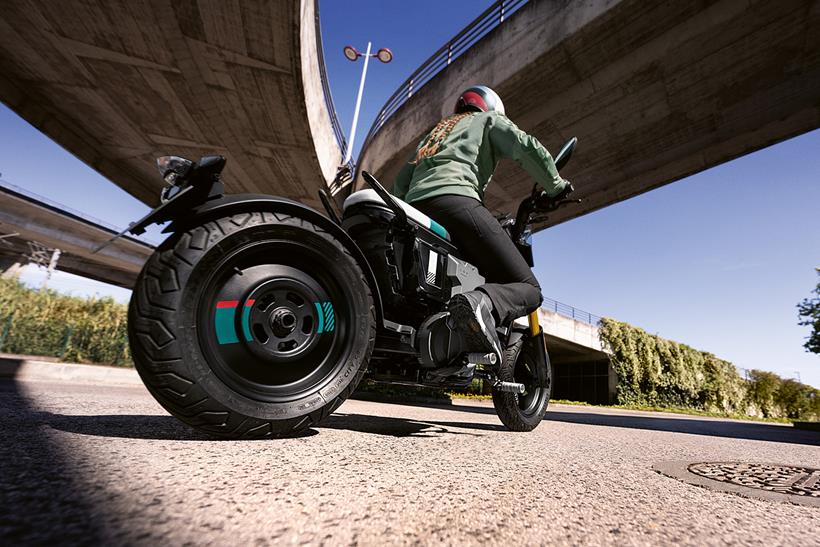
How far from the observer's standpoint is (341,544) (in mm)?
722

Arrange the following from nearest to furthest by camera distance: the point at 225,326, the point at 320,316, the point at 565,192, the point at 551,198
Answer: the point at 225,326 → the point at 320,316 → the point at 565,192 → the point at 551,198

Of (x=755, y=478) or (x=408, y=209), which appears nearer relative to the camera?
(x=755, y=478)

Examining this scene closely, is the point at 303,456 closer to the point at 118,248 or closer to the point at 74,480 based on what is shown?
the point at 74,480

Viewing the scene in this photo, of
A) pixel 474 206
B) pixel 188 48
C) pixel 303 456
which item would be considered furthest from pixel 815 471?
pixel 188 48

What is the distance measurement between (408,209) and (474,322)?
0.71 m

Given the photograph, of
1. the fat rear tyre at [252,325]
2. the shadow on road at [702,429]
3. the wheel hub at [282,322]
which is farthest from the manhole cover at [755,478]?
the shadow on road at [702,429]

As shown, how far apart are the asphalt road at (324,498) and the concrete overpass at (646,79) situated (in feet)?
22.7

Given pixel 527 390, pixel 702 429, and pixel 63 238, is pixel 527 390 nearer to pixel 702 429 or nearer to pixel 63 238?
pixel 702 429

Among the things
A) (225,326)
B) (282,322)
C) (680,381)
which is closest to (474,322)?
(282,322)

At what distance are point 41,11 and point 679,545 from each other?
492 inches

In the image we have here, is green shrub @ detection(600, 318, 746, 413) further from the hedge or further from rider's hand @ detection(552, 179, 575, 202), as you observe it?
rider's hand @ detection(552, 179, 575, 202)

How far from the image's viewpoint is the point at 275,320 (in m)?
1.74

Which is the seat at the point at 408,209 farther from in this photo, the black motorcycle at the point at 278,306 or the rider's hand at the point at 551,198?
the rider's hand at the point at 551,198

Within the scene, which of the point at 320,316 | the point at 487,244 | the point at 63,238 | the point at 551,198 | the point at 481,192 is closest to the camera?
the point at 320,316
